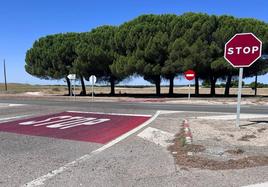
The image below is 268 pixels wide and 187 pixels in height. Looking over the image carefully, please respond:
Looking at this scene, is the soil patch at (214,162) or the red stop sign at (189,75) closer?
the soil patch at (214,162)

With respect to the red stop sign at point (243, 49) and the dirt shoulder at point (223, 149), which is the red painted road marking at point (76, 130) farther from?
the red stop sign at point (243, 49)

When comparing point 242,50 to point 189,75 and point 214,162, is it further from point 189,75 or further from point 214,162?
point 189,75

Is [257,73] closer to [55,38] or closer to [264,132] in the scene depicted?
[55,38]

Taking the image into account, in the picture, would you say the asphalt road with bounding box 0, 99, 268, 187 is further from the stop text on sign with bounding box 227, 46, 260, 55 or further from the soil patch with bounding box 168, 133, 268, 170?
the stop text on sign with bounding box 227, 46, 260, 55

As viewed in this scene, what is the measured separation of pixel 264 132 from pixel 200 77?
124 ft

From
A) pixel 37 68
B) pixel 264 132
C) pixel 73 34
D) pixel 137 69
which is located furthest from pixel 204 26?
pixel 264 132

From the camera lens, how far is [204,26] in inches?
1676

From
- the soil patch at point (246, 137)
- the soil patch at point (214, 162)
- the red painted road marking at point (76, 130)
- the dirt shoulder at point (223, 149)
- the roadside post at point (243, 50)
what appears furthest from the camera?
the roadside post at point (243, 50)

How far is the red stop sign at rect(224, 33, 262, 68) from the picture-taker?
11.0 meters

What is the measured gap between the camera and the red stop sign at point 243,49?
10984 millimetres

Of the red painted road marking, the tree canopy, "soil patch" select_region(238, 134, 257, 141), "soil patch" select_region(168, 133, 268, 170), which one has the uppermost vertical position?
the tree canopy

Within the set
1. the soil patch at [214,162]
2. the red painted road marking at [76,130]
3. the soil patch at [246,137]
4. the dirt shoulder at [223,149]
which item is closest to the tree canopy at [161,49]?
the red painted road marking at [76,130]

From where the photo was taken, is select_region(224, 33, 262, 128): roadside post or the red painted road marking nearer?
the red painted road marking

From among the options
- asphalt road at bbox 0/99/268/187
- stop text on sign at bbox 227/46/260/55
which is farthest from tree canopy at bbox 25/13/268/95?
asphalt road at bbox 0/99/268/187
